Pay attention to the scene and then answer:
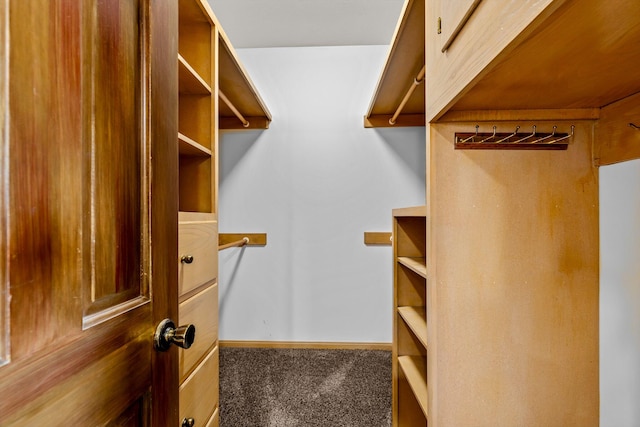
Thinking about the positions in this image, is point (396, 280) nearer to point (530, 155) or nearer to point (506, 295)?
point (506, 295)

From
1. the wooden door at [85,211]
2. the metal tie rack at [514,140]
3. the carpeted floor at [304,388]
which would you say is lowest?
the carpeted floor at [304,388]

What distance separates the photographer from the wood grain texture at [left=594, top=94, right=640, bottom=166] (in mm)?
743

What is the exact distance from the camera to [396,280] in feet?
4.67

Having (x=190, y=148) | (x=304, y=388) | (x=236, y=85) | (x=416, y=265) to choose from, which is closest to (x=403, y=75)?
(x=236, y=85)

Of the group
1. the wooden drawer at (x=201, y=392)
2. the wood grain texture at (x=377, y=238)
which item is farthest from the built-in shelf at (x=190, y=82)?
the wood grain texture at (x=377, y=238)

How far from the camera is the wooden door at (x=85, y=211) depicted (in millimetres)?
336

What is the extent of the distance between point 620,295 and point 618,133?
16.1 inches

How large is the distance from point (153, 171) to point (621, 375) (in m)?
1.19

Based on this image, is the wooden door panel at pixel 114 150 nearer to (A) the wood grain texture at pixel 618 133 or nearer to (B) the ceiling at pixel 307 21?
(A) the wood grain texture at pixel 618 133

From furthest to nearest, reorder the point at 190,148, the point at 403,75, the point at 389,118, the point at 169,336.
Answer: the point at 389,118 → the point at 403,75 → the point at 190,148 → the point at 169,336

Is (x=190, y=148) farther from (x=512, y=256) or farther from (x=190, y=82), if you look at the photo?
(x=512, y=256)

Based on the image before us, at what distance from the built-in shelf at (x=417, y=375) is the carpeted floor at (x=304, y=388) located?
0.44 m

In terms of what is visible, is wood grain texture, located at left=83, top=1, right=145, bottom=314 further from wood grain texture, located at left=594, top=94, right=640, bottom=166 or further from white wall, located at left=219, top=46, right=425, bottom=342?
white wall, located at left=219, top=46, right=425, bottom=342

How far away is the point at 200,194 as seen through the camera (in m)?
1.35
